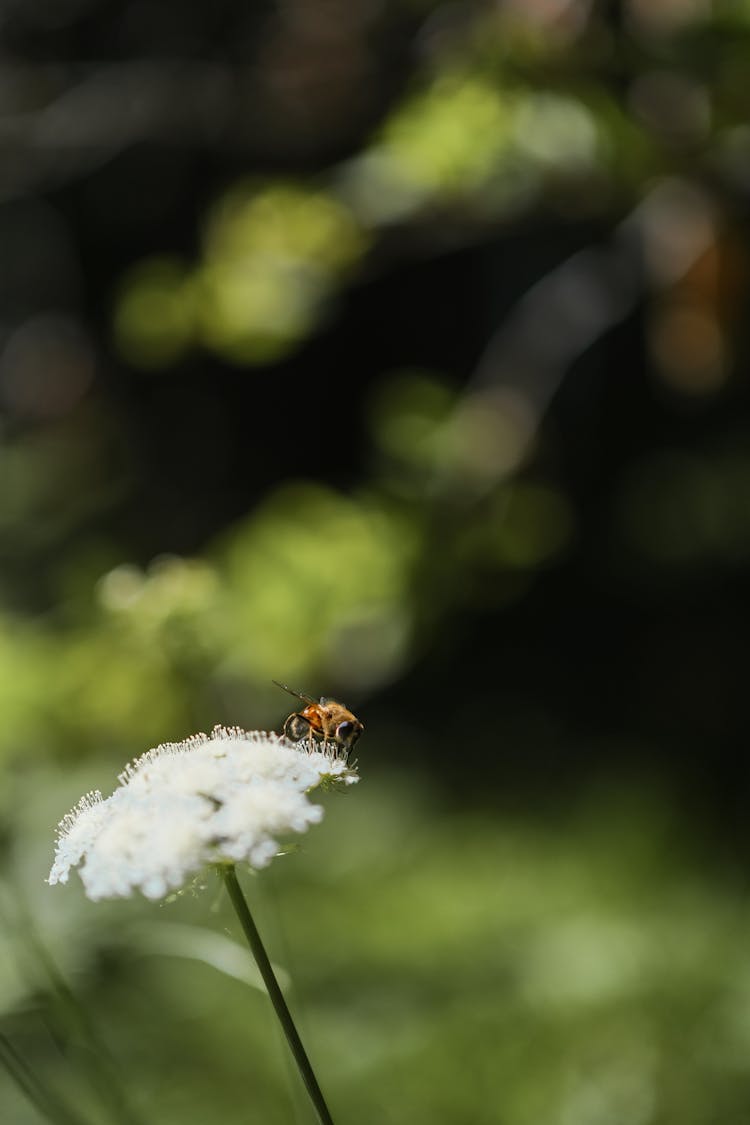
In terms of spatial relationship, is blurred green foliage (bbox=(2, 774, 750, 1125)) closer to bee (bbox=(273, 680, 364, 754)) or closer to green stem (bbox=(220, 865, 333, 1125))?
bee (bbox=(273, 680, 364, 754))

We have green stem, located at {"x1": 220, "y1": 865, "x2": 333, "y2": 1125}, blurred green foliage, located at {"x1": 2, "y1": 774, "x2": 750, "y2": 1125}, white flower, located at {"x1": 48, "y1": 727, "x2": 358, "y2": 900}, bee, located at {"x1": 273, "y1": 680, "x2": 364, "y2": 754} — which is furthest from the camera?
blurred green foliage, located at {"x1": 2, "y1": 774, "x2": 750, "y2": 1125}

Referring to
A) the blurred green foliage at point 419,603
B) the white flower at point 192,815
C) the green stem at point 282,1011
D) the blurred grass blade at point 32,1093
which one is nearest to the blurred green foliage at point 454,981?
the blurred green foliage at point 419,603

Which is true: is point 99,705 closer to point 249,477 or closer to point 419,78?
point 419,78

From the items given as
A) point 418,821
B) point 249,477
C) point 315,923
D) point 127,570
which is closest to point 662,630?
point 418,821

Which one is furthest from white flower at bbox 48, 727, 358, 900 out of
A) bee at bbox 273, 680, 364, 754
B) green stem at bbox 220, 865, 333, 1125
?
bee at bbox 273, 680, 364, 754

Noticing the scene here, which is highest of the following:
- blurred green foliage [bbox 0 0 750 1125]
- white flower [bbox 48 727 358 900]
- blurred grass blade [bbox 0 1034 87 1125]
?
blurred green foliage [bbox 0 0 750 1125]

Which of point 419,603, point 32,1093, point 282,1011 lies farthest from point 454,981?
point 282,1011

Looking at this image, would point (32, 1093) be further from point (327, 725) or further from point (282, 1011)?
point (327, 725)
